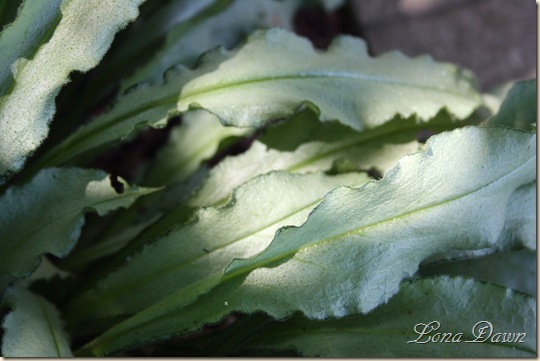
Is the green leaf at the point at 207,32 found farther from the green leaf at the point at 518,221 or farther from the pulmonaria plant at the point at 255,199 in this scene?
the green leaf at the point at 518,221

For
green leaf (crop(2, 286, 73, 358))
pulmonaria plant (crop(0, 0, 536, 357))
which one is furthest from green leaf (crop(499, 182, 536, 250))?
green leaf (crop(2, 286, 73, 358))

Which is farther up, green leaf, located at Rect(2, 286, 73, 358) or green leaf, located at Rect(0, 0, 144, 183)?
green leaf, located at Rect(0, 0, 144, 183)

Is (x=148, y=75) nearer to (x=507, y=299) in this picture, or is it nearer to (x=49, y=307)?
(x=49, y=307)

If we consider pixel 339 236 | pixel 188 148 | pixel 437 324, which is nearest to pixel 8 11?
pixel 188 148

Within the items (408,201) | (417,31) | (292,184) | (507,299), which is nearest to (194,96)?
(292,184)

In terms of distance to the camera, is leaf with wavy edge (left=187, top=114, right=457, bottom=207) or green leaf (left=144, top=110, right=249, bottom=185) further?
green leaf (left=144, top=110, right=249, bottom=185)

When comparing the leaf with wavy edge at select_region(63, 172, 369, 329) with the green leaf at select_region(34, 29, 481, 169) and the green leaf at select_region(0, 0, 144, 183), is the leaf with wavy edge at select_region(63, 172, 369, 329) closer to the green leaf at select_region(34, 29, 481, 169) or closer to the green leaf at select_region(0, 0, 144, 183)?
the green leaf at select_region(34, 29, 481, 169)

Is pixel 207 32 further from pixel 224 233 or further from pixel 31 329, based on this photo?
pixel 31 329
